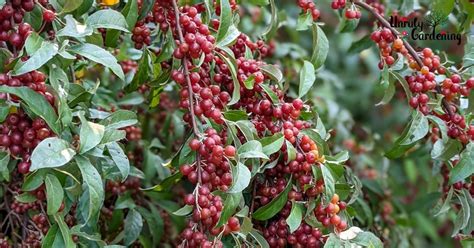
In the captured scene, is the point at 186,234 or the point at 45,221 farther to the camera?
the point at 45,221

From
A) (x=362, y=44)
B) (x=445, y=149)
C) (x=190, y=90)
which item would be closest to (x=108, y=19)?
(x=190, y=90)

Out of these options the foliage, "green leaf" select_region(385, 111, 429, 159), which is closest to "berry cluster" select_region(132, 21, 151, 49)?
the foliage

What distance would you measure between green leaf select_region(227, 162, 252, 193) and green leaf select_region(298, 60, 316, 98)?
0.74ft

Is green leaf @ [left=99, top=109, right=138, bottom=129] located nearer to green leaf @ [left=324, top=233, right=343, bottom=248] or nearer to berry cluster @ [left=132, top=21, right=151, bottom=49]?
berry cluster @ [left=132, top=21, right=151, bottom=49]

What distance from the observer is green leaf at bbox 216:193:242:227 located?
96cm

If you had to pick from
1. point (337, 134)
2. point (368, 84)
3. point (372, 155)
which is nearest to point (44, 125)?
point (337, 134)

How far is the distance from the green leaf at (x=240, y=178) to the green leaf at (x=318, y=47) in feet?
1.10

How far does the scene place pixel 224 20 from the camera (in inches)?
41.3

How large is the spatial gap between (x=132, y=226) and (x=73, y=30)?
44 cm

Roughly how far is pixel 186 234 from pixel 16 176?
1.31 feet

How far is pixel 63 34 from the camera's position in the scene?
958 millimetres

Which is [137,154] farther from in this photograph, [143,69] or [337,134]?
[337,134]

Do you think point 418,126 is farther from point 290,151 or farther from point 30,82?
point 30,82

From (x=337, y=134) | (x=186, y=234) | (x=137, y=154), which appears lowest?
(x=337, y=134)
